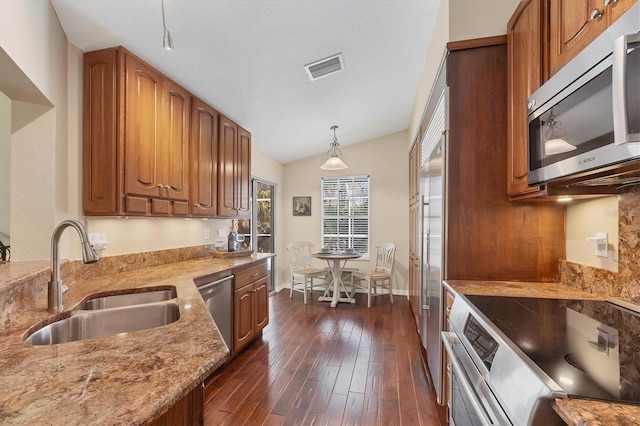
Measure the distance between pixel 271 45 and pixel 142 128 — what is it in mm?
1130

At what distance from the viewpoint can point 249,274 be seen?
112 inches

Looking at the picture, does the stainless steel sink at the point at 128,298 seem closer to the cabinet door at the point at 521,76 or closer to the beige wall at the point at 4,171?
the beige wall at the point at 4,171

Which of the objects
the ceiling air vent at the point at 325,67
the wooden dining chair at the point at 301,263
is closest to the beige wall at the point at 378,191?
the wooden dining chair at the point at 301,263

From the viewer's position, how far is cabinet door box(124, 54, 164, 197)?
191cm

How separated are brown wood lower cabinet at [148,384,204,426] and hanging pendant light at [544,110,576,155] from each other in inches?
62.5

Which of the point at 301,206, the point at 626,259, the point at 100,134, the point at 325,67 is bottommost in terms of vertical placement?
the point at 626,259

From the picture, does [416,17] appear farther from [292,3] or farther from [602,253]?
[602,253]

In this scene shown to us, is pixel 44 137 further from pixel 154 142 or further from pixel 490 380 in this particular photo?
pixel 490 380

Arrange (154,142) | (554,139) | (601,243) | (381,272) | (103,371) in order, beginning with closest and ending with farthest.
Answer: (103,371) → (554,139) → (601,243) → (154,142) → (381,272)

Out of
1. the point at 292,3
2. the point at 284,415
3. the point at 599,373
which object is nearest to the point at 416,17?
the point at 292,3

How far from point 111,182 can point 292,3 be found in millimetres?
1646

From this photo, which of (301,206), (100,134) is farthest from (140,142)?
(301,206)

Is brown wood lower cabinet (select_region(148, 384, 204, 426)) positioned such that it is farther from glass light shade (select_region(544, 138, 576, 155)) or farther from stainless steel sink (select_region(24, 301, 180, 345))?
glass light shade (select_region(544, 138, 576, 155))

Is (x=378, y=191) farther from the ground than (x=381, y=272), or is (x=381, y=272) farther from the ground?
(x=378, y=191)
